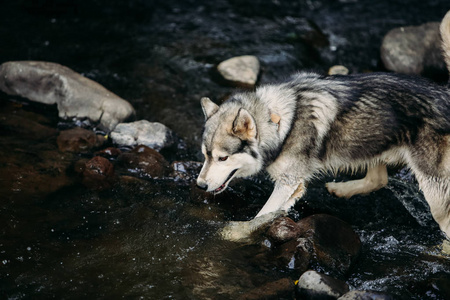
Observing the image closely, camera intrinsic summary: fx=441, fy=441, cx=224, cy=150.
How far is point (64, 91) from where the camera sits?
29.3 ft

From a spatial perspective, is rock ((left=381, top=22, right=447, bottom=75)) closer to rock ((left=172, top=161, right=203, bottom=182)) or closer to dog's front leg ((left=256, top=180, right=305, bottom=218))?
dog's front leg ((left=256, top=180, right=305, bottom=218))

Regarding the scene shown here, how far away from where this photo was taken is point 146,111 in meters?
9.28

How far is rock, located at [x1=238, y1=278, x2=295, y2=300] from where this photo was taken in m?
5.01

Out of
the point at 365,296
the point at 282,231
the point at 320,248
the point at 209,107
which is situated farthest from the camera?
the point at 209,107

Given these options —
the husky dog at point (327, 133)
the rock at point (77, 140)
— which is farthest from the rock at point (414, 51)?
the rock at point (77, 140)

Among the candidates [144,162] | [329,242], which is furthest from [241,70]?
[329,242]

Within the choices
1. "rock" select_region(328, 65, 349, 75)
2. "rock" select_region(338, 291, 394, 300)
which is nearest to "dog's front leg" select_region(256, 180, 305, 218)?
"rock" select_region(338, 291, 394, 300)

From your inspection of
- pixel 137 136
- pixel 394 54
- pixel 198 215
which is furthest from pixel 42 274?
pixel 394 54

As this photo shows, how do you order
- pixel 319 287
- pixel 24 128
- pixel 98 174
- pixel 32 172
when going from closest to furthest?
pixel 319 287 → pixel 32 172 → pixel 98 174 → pixel 24 128

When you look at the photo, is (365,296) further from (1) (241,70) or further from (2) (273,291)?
(1) (241,70)

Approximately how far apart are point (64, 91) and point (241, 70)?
12.7ft

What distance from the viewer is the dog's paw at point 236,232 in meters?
6.09

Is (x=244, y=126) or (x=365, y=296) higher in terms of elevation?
(x=244, y=126)

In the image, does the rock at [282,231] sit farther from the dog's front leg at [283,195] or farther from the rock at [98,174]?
the rock at [98,174]
